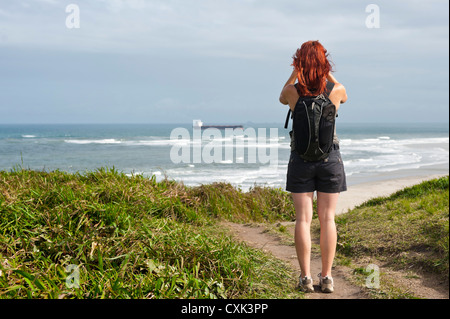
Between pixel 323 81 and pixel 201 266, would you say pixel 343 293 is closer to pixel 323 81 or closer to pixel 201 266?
pixel 201 266

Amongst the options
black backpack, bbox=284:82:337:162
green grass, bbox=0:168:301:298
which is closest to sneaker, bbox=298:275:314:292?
green grass, bbox=0:168:301:298

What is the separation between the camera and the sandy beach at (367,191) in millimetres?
12628

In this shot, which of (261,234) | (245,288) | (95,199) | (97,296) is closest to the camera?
(97,296)

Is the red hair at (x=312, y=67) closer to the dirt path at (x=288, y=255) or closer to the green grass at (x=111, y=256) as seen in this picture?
the green grass at (x=111, y=256)

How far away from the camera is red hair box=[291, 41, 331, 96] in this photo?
3652mm

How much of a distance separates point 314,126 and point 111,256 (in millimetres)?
2302

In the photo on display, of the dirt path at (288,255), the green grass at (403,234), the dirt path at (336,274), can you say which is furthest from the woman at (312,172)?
the green grass at (403,234)

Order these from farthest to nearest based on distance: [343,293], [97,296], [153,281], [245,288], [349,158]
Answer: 1. [349,158]
2. [343,293]
3. [245,288]
4. [153,281]
5. [97,296]

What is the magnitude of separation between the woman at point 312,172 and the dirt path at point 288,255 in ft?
1.16

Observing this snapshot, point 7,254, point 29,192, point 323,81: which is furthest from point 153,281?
point 29,192

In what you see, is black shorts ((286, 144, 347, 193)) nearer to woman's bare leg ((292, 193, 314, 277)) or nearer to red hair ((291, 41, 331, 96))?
woman's bare leg ((292, 193, 314, 277))

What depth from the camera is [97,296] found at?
336 centimetres

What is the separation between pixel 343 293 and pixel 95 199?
3324 millimetres

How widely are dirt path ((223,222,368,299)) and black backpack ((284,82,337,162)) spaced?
142 centimetres
